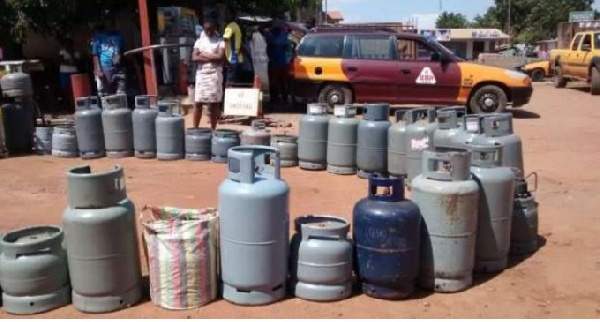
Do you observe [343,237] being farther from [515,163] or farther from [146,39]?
[146,39]

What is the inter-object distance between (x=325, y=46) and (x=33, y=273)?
1072 centimetres

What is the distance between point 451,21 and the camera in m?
94.1

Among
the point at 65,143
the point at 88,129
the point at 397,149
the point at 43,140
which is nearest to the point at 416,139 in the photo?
the point at 397,149

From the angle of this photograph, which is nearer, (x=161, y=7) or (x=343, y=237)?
(x=343, y=237)

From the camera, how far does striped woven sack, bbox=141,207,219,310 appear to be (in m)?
4.10

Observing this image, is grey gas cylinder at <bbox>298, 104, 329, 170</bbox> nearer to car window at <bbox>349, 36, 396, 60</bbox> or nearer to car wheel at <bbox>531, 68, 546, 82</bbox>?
car window at <bbox>349, 36, 396, 60</bbox>

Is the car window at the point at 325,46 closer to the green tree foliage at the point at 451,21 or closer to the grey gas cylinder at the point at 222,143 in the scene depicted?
the grey gas cylinder at the point at 222,143

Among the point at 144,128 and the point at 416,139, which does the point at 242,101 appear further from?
the point at 416,139

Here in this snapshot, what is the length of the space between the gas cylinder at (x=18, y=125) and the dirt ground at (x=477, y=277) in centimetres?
45

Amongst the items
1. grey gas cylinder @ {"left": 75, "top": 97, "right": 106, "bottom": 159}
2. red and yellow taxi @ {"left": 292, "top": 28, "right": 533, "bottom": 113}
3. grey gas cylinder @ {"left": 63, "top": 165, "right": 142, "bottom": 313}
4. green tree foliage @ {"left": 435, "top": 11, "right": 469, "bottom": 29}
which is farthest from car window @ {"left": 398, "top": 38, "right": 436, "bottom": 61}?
green tree foliage @ {"left": 435, "top": 11, "right": 469, "bottom": 29}

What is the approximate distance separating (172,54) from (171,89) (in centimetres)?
83

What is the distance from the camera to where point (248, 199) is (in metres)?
4.05

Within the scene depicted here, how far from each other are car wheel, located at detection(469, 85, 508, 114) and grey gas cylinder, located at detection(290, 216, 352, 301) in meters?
10.1

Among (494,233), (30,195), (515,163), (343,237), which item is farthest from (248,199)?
(30,195)
